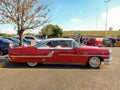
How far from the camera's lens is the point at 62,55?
10.7 m

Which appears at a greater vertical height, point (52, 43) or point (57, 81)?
point (52, 43)

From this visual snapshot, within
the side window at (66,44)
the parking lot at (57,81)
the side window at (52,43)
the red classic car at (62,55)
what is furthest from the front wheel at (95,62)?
the side window at (52,43)

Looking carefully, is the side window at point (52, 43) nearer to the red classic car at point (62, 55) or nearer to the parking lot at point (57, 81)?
the red classic car at point (62, 55)

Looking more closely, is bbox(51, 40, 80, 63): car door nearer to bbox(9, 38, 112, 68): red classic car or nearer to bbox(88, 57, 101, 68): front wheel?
bbox(9, 38, 112, 68): red classic car

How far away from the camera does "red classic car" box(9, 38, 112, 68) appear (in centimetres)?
1066

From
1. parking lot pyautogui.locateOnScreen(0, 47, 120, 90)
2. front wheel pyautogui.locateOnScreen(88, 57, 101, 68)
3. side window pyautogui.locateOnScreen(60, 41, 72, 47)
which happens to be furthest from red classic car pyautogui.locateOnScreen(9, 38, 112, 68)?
parking lot pyautogui.locateOnScreen(0, 47, 120, 90)

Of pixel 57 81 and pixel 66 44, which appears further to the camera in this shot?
pixel 66 44

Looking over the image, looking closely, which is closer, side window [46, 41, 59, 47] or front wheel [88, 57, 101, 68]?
front wheel [88, 57, 101, 68]

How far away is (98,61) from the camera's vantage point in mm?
10742

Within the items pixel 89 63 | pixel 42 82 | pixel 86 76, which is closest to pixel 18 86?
pixel 42 82

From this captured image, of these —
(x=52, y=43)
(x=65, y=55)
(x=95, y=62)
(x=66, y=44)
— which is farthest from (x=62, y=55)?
(x=95, y=62)

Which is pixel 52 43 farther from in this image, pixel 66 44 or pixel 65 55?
pixel 65 55

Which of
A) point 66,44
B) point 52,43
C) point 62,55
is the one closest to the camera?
point 62,55

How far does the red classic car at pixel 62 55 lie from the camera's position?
420 inches
